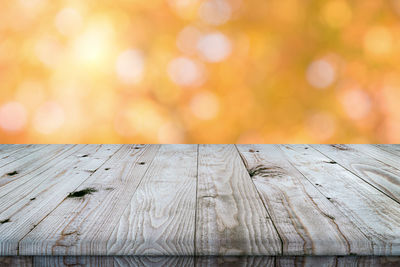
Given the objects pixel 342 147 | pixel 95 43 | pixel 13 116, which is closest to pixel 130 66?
pixel 95 43

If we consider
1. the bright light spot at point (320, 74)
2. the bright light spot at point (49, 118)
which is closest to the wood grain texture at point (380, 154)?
the bright light spot at point (320, 74)

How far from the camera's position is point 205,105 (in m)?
1.63

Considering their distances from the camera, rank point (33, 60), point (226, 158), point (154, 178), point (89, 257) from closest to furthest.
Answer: point (89, 257)
point (154, 178)
point (226, 158)
point (33, 60)

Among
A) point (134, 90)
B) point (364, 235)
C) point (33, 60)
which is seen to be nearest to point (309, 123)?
point (134, 90)

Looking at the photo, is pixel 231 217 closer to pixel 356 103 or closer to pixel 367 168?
pixel 367 168

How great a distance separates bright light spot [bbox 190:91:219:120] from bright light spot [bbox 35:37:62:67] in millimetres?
582

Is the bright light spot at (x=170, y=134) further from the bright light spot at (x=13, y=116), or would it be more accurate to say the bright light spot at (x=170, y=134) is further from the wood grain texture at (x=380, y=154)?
the wood grain texture at (x=380, y=154)

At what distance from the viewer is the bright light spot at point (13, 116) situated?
5.35ft

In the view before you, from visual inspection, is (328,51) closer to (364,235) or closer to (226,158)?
(226,158)

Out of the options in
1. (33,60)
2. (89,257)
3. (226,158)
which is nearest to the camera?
(89,257)

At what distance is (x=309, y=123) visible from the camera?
1649 millimetres

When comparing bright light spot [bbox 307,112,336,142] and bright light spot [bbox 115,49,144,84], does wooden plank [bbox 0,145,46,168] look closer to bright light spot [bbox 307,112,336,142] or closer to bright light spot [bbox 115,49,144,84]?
bright light spot [bbox 115,49,144,84]

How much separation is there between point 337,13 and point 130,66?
0.87 m

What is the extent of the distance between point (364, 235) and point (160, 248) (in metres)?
0.33
